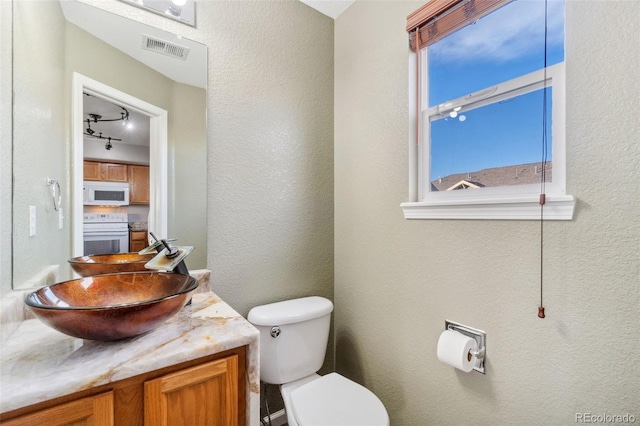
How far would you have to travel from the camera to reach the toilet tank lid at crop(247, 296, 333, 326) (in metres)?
1.48

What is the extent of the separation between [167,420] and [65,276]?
74 cm

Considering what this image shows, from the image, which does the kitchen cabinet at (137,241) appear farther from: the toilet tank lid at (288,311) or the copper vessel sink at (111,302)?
the toilet tank lid at (288,311)

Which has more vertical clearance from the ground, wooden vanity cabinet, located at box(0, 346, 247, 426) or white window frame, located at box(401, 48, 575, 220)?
white window frame, located at box(401, 48, 575, 220)

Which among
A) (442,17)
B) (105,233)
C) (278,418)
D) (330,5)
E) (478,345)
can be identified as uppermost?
(330,5)

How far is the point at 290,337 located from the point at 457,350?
0.79 metres

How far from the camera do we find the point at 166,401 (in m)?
0.80

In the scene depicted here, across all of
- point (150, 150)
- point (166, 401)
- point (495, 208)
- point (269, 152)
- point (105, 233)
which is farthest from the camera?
point (269, 152)

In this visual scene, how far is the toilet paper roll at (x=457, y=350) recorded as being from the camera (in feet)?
3.74

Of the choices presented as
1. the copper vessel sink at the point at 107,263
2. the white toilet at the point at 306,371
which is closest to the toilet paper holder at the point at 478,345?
the white toilet at the point at 306,371

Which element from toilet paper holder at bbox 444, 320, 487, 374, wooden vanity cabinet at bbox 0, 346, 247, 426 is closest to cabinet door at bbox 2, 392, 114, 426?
wooden vanity cabinet at bbox 0, 346, 247, 426

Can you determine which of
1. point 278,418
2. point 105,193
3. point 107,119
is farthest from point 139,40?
point 278,418

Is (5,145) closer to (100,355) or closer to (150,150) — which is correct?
(150,150)

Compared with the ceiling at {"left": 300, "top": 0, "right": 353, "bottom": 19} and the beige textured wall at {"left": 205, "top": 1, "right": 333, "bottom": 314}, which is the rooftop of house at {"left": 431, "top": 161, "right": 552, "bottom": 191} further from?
the ceiling at {"left": 300, "top": 0, "right": 353, "bottom": 19}

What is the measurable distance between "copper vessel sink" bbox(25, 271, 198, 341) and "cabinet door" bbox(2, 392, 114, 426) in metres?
0.15
